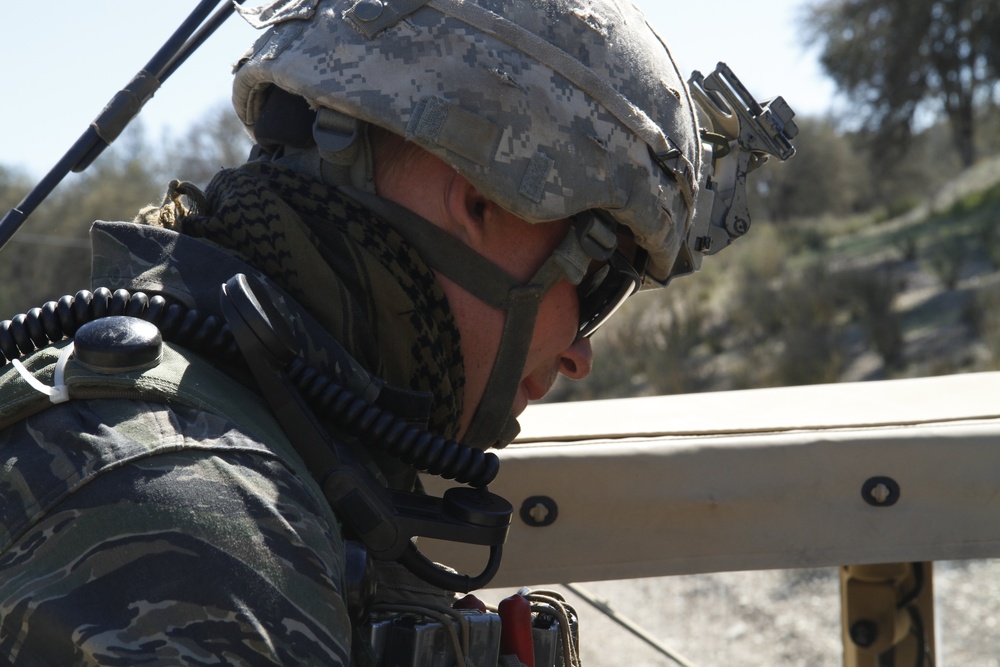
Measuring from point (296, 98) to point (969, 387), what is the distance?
6.20 ft

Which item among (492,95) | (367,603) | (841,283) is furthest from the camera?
(841,283)

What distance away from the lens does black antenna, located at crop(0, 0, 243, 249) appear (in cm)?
221

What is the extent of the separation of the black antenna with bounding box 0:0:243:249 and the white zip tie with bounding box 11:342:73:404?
2.92 ft

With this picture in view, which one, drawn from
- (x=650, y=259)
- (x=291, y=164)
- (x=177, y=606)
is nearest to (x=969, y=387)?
(x=650, y=259)

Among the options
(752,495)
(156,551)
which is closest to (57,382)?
(156,551)

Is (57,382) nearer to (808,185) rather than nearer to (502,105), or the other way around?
(502,105)

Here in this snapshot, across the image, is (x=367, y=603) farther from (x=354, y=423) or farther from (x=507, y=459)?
(x=507, y=459)

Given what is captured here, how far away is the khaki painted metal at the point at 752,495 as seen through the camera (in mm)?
2428

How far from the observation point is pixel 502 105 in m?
1.78

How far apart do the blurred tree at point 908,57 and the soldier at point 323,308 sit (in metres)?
16.8

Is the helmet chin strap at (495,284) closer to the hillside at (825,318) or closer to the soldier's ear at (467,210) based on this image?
the soldier's ear at (467,210)

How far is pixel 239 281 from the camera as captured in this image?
1467mm

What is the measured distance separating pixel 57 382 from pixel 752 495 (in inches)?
63.1

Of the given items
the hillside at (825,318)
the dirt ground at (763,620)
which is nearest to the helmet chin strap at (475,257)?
A: the dirt ground at (763,620)
